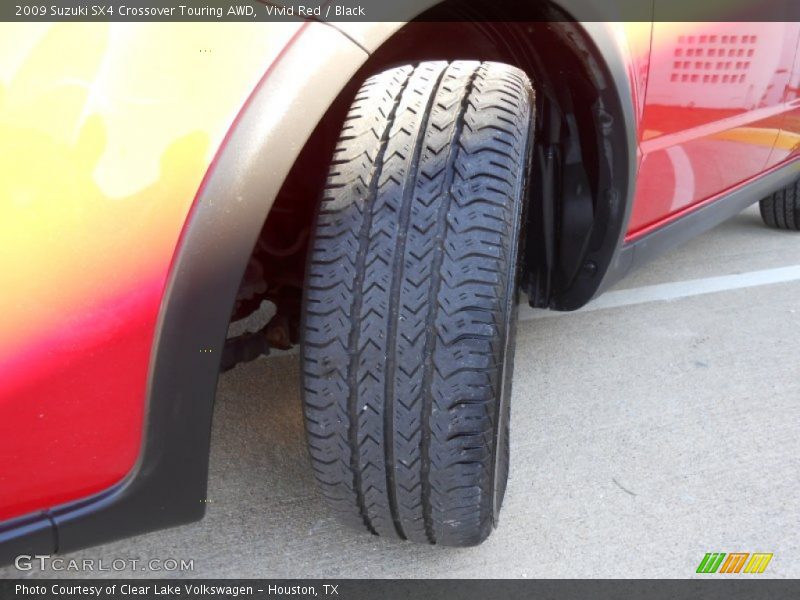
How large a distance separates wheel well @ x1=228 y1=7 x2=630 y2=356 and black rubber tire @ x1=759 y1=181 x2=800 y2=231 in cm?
221

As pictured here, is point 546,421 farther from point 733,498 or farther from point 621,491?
point 733,498

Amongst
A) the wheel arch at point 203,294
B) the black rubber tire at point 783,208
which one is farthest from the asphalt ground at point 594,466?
the black rubber tire at point 783,208

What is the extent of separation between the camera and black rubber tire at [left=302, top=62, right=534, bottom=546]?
1.24 metres

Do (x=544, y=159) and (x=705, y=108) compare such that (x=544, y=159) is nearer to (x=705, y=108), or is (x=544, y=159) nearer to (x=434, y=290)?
(x=705, y=108)

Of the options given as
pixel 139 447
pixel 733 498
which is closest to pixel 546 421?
pixel 733 498

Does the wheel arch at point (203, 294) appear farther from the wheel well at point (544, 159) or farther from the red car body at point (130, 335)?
the wheel well at point (544, 159)

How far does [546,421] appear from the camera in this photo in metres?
2.06

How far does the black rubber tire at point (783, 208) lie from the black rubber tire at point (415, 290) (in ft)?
9.39

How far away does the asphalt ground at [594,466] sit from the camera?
1559 mm

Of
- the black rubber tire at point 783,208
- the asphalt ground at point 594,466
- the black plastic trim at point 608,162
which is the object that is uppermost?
the black plastic trim at point 608,162

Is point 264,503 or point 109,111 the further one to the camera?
point 264,503

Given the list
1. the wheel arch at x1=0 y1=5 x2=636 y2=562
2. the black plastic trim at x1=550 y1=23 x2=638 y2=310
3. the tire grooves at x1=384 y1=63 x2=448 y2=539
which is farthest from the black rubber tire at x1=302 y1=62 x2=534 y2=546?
the black plastic trim at x1=550 y1=23 x2=638 y2=310

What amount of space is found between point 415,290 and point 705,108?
1148mm

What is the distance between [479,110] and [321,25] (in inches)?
15.0
